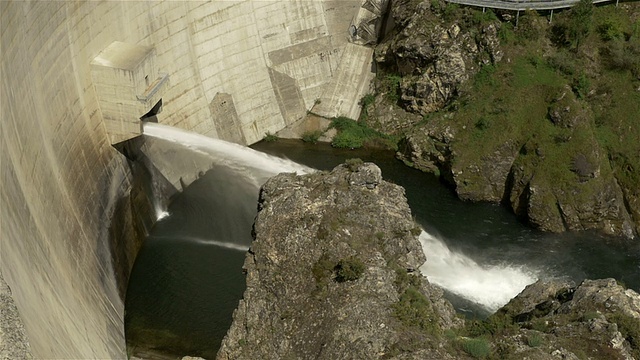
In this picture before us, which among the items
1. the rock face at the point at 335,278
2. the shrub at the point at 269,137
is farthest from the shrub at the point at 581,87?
the rock face at the point at 335,278

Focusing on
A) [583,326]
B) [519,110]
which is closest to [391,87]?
[519,110]

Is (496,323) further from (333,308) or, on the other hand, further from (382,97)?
(382,97)

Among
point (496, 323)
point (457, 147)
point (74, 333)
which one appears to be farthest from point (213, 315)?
point (457, 147)

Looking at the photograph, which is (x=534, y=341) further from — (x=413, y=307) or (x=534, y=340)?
(x=413, y=307)

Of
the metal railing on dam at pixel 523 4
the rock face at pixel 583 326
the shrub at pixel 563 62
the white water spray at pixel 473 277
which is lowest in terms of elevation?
the white water spray at pixel 473 277

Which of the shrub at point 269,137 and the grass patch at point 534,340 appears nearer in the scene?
the grass patch at point 534,340

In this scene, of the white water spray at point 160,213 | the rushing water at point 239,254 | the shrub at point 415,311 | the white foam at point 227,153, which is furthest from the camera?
the white foam at point 227,153

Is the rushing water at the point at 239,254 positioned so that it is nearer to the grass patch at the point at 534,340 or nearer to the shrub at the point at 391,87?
the shrub at the point at 391,87
